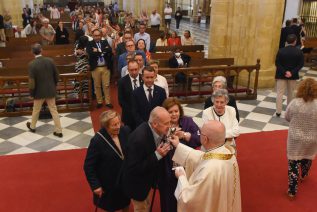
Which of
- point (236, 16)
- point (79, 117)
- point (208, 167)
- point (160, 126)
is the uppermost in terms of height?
point (236, 16)

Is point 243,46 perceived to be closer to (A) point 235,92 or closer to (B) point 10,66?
(A) point 235,92

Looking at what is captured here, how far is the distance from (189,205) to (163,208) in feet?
2.22

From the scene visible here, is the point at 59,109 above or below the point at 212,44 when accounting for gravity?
below

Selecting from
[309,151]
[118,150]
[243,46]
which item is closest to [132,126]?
[118,150]

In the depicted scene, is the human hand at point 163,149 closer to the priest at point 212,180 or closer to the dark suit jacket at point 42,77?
the priest at point 212,180

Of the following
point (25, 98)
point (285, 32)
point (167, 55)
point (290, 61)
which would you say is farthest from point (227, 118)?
point (285, 32)

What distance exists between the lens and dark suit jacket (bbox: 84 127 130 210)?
3553 mm

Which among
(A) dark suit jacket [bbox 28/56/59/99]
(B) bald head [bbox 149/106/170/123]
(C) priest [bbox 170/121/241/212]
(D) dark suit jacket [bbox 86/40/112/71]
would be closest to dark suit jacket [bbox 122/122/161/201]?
(B) bald head [bbox 149/106/170/123]

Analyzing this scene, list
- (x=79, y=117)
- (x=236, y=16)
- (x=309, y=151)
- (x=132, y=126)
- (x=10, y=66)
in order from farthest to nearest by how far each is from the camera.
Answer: (x=236, y=16)
(x=10, y=66)
(x=79, y=117)
(x=132, y=126)
(x=309, y=151)

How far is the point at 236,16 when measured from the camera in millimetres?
10125

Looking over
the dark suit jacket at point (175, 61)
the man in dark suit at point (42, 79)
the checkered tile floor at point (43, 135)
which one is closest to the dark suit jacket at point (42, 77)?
the man in dark suit at point (42, 79)

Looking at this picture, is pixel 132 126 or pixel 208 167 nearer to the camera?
pixel 208 167

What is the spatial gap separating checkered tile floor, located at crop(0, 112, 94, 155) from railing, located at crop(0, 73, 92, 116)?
0.82 ft

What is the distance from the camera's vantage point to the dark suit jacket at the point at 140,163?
3209 millimetres
